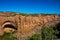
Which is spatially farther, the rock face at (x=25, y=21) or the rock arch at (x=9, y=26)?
the rock arch at (x=9, y=26)

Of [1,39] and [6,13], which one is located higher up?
[6,13]

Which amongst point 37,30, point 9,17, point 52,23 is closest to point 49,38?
point 37,30

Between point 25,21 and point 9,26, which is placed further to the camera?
point 9,26

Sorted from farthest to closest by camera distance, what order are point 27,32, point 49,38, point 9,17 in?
point 9,17 < point 27,32 < point 49,38

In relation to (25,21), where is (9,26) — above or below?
below

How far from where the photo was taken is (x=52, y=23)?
46562mm

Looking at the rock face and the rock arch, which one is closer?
the rock face

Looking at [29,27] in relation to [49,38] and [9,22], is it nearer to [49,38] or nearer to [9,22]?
[9,22]

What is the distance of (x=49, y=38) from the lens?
3791cm

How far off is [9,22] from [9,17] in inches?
42.5

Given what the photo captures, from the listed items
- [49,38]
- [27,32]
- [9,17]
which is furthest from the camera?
[9,17]

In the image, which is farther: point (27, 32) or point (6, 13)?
point (6, 13)

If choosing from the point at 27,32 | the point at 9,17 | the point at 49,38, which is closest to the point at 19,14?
the point at 9,17

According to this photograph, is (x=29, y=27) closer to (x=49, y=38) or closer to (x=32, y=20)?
(x=32, y=20)
